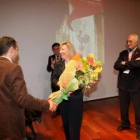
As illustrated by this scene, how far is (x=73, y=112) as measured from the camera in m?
2.32

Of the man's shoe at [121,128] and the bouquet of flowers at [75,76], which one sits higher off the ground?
the bouquet of flowers at [75,76]

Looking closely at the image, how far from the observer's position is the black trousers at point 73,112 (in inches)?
90.8

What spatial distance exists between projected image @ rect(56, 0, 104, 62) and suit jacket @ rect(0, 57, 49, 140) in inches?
122

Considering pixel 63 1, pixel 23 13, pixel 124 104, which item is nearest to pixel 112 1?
pixel 63 1

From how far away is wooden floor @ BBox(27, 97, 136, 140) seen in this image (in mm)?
3082

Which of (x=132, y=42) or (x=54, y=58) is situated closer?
(x=132, y=42)

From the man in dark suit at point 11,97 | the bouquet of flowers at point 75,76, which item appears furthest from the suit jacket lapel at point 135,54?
the man in dark suit at point 11,97

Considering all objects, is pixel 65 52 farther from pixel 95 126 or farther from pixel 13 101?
pixel 95 126

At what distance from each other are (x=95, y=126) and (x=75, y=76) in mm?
1710

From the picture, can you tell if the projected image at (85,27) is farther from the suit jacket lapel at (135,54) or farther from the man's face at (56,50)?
the suit jacket lapel at (135,54)

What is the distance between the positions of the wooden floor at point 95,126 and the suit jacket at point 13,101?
1551 millimetres

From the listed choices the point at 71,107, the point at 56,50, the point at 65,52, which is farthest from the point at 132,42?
the point at 56,50

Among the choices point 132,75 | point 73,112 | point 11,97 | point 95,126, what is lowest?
point 95,126

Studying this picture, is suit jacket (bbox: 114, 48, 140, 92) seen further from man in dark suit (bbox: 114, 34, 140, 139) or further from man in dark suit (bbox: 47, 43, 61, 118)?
man in dark suit (bbox: 47, 43, 61, 118)
